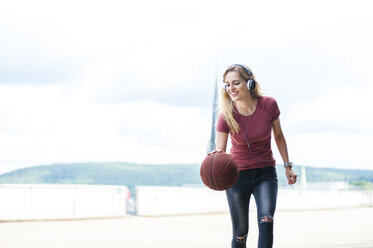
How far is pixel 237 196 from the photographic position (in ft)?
18.9

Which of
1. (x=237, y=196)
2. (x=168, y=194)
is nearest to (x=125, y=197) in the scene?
(x=168, y=194)

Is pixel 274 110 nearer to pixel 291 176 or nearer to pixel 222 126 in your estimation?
pixel 222 126

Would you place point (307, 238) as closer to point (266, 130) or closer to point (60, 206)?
point (266, 130)

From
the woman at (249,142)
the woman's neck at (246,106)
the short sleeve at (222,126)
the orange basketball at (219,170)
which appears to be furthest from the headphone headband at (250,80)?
A: the orange basketball at (219,170)

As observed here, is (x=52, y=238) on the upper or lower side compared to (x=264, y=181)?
lower

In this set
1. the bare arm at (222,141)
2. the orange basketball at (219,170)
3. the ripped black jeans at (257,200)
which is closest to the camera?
the orange basketball at (219,170)

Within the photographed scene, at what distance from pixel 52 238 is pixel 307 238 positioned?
198 inches

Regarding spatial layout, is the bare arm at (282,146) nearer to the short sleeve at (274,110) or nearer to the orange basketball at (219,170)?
the short sleeve at (274,110)

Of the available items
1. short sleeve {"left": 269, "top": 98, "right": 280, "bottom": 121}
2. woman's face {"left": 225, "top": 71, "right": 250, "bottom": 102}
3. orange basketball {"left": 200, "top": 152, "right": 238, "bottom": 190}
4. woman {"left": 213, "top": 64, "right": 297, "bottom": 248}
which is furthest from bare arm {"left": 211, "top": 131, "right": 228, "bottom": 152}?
short sleeve {"left": 269, "top": 98, "right": 280, "bottom": 121}

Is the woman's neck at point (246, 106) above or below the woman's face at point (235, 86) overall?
below

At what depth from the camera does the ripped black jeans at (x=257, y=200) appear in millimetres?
5598

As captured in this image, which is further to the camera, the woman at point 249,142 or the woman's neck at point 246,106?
Result: the woman's neck at point 246,106

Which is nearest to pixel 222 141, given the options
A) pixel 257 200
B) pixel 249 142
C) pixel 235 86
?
pixel 249 142

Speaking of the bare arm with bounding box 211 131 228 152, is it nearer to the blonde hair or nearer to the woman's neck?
the blonde hair
